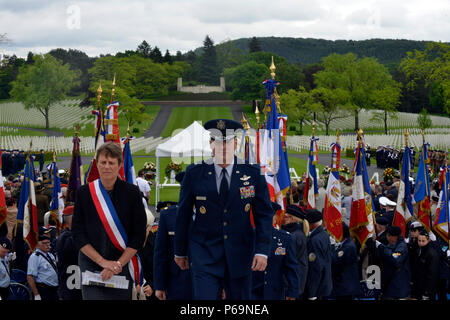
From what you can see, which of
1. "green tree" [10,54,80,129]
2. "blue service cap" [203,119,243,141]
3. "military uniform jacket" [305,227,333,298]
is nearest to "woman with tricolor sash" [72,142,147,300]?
"blue service cap" [203,119,243,141]

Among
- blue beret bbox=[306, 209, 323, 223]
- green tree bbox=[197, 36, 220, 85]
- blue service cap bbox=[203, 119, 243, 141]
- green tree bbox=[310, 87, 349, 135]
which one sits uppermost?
green tree bbox=[197, 36, 220, 85]

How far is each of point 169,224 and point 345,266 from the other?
3142mm

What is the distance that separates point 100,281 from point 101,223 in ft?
1.59

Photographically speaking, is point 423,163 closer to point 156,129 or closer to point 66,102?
point 156,129

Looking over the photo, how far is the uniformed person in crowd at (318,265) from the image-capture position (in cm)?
758

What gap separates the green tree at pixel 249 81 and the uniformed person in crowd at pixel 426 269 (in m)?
95.2

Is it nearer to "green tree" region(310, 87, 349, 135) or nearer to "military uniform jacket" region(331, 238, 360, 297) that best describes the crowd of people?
"military uniform jacket" region(331, 238, 360, 297)

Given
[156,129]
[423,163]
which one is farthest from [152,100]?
[423,163]

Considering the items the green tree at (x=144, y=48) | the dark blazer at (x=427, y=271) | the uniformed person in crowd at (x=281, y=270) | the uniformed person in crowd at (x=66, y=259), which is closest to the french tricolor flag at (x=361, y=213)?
the dark blazer at (x=427, y=271)

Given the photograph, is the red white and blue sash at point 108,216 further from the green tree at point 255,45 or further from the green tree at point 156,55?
the green tree at point 255,45

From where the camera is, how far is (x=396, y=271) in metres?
8.41

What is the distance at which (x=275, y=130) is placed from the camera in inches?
424

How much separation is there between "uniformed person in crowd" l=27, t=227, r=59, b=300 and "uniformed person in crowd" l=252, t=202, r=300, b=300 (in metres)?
3.06

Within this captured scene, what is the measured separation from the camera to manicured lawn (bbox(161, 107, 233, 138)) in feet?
285
